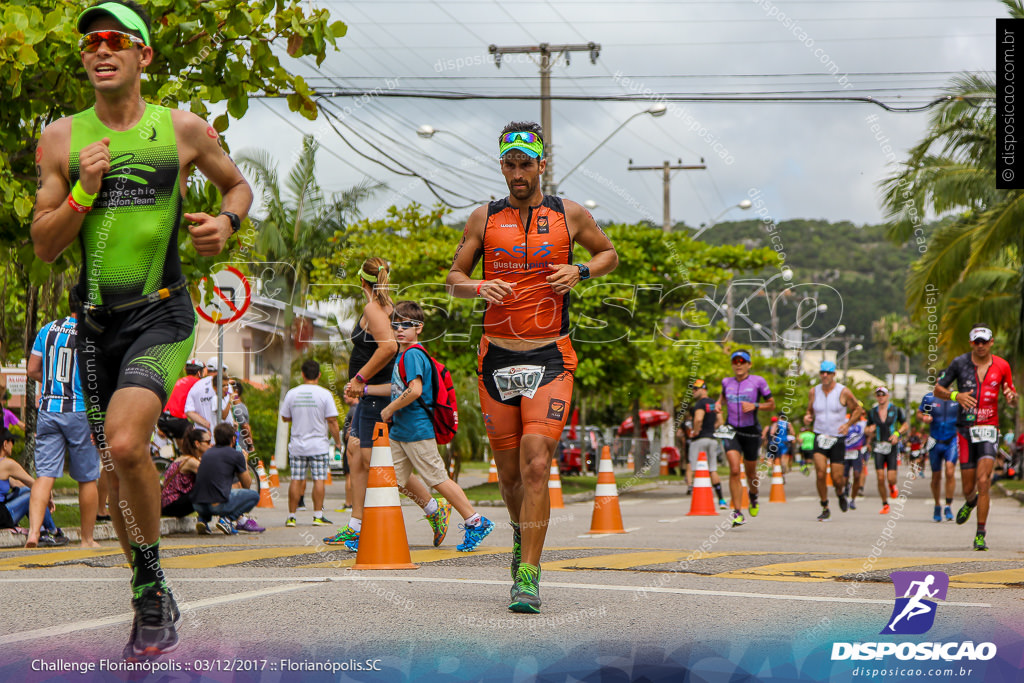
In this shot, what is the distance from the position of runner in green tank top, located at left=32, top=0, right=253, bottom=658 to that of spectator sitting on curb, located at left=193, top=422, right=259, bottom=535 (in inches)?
263

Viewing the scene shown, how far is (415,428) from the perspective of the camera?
30.3 feet

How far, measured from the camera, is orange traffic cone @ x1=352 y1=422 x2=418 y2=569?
752 centimetres

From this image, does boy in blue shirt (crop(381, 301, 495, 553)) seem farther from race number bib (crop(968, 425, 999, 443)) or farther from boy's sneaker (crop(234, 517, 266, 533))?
race number bib (crop(968, 425, 999, 443))

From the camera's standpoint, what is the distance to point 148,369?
412 cm

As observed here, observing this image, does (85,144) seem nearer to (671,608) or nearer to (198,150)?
(198,150)

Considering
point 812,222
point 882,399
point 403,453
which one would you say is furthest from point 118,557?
point 812,222

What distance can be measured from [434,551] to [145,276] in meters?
5.14

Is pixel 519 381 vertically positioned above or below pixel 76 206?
below

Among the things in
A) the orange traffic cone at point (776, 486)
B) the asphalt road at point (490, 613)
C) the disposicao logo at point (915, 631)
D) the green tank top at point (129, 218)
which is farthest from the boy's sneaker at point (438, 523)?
the orange traffic cone at point (776, 486)

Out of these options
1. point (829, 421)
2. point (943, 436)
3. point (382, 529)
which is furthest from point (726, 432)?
point (382, 529)

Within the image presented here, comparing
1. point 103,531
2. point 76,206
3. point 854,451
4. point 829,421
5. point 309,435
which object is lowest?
point 103,531

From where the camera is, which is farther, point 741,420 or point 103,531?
point 741,420

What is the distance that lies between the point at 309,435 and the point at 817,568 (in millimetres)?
6875

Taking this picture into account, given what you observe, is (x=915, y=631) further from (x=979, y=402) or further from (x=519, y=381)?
(x=979, y=402)
